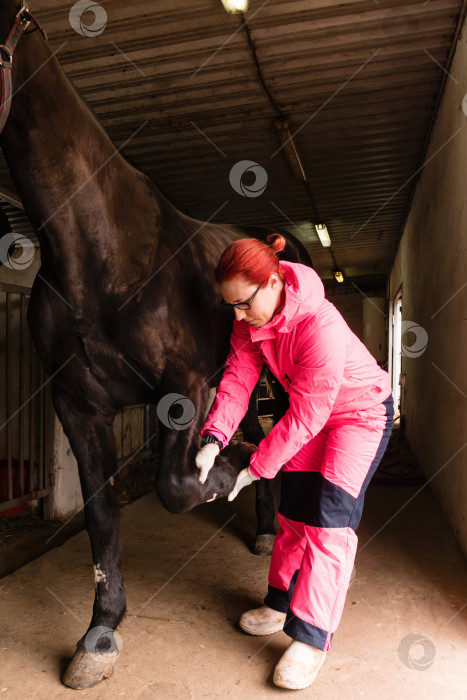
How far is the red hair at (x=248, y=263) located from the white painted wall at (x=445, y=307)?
5.03 ft

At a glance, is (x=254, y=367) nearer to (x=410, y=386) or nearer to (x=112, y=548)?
(x=112, y=548)

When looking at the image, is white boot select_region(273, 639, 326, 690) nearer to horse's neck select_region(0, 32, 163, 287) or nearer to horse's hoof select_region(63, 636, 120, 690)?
horse's hoof select_region(63, 636, 120, 690)

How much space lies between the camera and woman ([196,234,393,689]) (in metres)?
1.81

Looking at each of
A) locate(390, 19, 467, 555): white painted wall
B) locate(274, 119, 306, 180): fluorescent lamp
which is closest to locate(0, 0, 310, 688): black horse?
locate(390, 19, 467, 555): white painted wall

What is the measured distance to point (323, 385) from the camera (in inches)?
71.1

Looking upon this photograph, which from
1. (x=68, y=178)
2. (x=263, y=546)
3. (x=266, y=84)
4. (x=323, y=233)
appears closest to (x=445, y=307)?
(x=263, y=546)

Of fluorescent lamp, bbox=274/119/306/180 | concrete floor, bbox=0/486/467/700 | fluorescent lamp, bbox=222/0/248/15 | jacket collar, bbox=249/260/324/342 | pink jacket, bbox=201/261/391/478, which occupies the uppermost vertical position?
fluorescent lamp, bbox=222/0/248/15

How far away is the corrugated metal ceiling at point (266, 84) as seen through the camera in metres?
3.30

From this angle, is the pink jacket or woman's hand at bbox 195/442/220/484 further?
woman's hand at bbox 195/442/220/484

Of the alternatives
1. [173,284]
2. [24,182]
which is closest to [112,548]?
[173,284]

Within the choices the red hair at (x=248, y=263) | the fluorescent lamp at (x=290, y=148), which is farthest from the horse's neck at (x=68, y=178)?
the fluorescent lamp at (x=290, y=148)

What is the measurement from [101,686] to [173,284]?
4.63 ft

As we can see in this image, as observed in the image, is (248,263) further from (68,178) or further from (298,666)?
(298,666)

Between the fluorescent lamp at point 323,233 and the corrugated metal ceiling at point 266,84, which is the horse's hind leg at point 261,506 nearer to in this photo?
the corrugated metal ceiling at point 266,84
